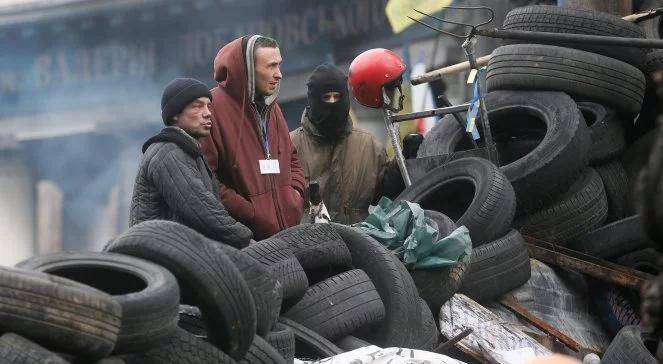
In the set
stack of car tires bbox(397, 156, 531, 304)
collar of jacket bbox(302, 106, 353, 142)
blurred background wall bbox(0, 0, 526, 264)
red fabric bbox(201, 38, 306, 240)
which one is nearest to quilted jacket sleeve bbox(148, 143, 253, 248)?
red fabric bbox(201, 38, 306, 240)

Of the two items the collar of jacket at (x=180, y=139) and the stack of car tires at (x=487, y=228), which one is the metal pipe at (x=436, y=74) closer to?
the stack of car tires at (x=487, y=228)

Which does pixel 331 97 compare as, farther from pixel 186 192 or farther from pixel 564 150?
pixel 186 192

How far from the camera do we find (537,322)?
8211 mm

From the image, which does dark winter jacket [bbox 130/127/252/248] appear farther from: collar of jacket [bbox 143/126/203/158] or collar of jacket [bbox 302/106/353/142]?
collar of jacket [bbox 302/106/353/142]

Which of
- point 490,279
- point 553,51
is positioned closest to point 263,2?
point 553,51

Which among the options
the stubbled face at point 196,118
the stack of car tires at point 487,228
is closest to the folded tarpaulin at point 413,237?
the stack of car tires at point 487,228

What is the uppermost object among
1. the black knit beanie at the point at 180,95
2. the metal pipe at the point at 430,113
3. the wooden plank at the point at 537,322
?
the black knit beanie at the point at 180,95

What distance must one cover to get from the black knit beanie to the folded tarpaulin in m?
1.37

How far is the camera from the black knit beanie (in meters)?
6.32

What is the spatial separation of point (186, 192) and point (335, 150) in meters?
2.80

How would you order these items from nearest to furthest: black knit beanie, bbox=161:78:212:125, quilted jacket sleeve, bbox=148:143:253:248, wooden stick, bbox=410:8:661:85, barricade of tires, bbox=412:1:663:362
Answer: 1. quilted jacket sleeve, bbox=148:143:253:248
2. black knit beanie, bbox=161:78:212:125
3. barricade of tires, bbox=412:1:663:362
4. wooden stick, bbox=410:8:661:85

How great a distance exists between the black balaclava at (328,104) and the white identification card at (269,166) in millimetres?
1544

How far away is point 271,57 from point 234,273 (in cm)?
210

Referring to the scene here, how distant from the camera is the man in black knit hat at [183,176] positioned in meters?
6.08
